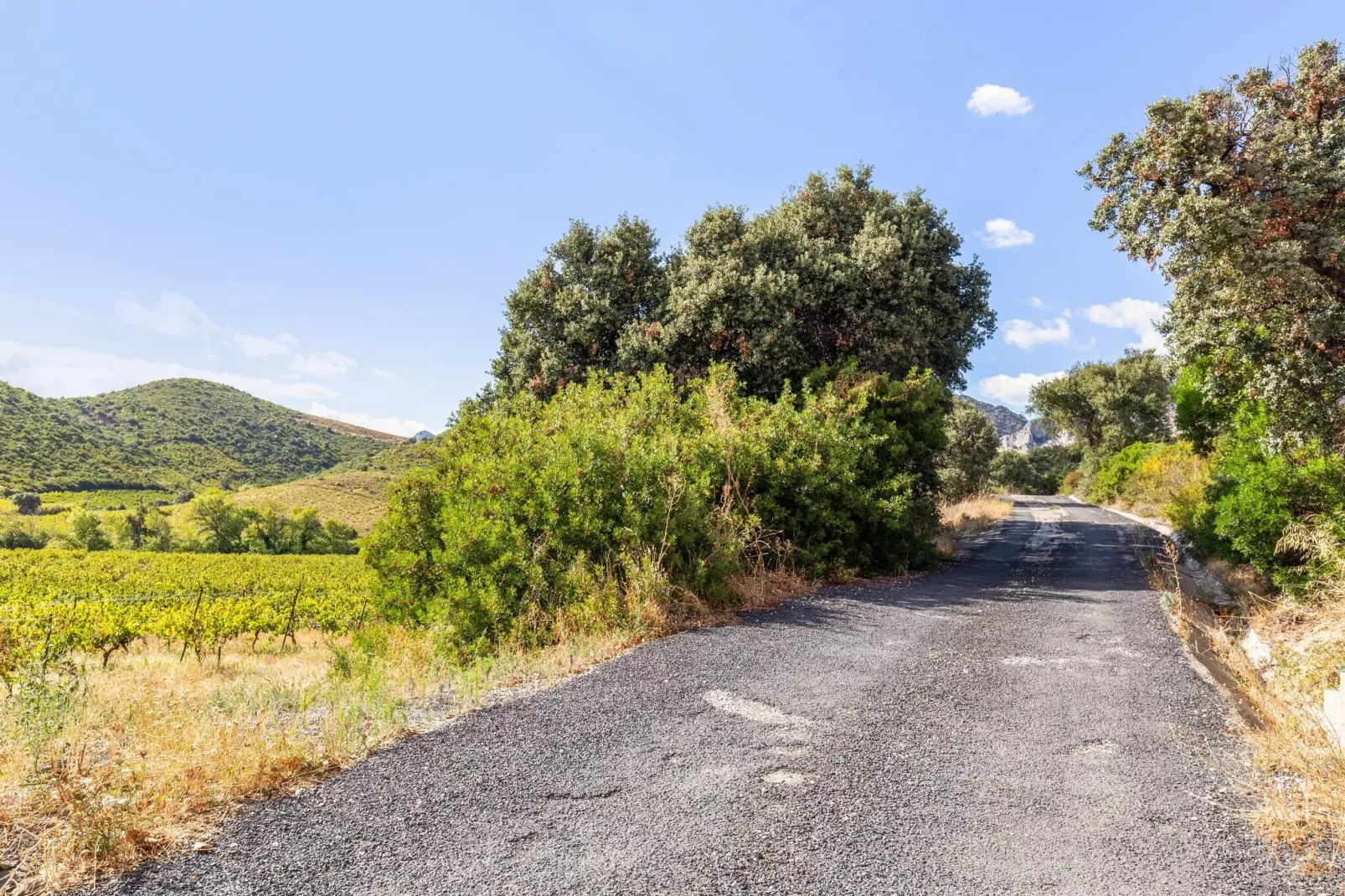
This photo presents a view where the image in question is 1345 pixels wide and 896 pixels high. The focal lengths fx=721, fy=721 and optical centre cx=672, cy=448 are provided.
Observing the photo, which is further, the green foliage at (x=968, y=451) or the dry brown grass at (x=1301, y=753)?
the green foliage at (x=968, y=451)

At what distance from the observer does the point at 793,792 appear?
148 inches

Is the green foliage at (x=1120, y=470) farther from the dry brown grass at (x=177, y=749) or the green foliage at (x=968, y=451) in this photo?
the dry brown grass at (x=177, y=749)

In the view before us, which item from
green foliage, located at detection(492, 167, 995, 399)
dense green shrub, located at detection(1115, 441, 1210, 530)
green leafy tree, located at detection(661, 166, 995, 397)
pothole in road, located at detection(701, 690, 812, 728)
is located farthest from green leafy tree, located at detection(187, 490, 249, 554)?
pothole in road, located at detection(701, 690, 812, 728)

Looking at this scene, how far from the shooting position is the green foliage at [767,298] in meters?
16.1

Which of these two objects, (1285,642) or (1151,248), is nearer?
(1285,642)

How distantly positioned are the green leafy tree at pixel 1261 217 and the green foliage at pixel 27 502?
5177 inches

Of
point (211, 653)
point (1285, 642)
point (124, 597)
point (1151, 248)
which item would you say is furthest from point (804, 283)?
point (124, 597)

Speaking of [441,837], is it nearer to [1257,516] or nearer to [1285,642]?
[1285,642]

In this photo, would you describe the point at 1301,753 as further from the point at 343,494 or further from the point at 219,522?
the point at 343,494

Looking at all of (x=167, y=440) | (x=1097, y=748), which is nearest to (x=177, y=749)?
(x=1097, y=748)

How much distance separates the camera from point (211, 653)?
23719mm

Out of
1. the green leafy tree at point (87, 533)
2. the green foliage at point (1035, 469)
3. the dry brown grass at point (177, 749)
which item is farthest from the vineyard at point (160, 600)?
the green foliage at point (1035, 469)

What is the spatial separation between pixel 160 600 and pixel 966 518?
135 feet

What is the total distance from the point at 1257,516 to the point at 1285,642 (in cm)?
316
